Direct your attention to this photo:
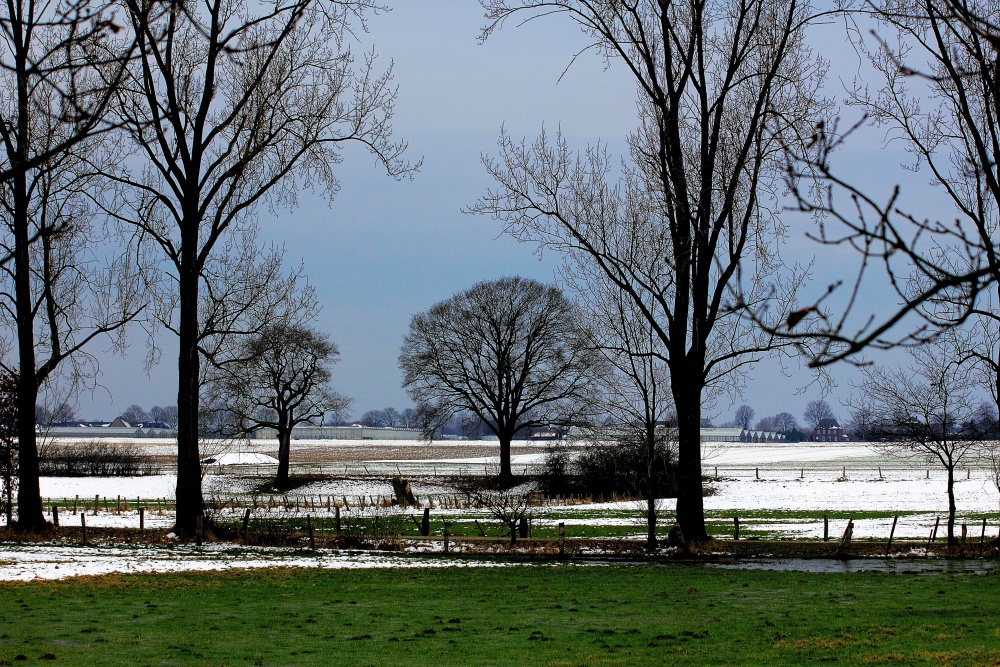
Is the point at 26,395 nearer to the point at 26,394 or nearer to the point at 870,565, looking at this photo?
the point at 26,394

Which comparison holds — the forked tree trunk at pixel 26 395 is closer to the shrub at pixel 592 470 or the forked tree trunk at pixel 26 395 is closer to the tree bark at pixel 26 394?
the tree bark at pixel 26 394

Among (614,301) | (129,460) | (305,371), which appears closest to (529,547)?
(614,301)

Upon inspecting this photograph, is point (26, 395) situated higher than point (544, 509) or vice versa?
point (26, 395)

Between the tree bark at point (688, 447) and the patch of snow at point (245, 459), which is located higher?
the tree bark at point (688, 447)

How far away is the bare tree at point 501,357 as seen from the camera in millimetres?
62406

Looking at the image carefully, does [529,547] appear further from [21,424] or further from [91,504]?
[91,504]

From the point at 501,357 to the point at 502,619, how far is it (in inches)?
1949

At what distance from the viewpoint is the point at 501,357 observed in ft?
208

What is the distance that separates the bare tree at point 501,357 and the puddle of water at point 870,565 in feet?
129

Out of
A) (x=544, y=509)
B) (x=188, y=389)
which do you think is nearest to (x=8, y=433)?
(x=188, y=389)

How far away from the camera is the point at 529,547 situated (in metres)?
24.7

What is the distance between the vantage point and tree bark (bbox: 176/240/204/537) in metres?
26.7

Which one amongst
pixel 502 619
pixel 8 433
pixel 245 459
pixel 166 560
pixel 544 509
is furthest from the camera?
pixel 245 459

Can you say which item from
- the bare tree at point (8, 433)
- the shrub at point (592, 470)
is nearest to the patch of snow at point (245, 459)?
the shrub at point (592, 470)
